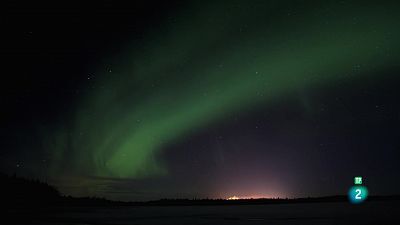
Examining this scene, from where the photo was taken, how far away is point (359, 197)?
225ft

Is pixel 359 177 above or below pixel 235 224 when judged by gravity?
above

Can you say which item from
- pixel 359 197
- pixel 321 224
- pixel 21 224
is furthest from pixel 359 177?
pixel 21 224

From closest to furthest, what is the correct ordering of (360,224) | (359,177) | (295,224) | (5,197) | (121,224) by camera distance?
(360,224), (295,224), (121,224), (359,177), (5,197)

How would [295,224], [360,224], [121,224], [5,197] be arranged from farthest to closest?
1. [5,197]
2. [121,224]
3. [295,224]
4. [360,224]

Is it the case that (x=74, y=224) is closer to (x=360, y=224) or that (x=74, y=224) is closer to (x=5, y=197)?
(x=360, y=224)


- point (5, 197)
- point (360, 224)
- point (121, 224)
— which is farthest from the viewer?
point (5, 197)

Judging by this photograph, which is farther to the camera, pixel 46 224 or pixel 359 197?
pixel 359 197

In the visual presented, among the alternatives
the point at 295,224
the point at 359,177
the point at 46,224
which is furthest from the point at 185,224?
the point at 359,177

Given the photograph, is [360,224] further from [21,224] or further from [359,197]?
[359,197]

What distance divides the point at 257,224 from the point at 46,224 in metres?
14.7

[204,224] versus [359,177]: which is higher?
[359,177]

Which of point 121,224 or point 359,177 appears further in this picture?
point 359,177

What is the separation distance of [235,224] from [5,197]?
654 feet

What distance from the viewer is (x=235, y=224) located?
27.0 m
